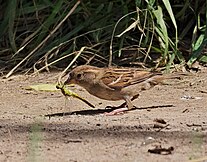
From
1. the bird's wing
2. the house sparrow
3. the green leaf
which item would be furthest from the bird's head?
the green leaf

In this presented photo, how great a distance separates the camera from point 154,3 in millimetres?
9852

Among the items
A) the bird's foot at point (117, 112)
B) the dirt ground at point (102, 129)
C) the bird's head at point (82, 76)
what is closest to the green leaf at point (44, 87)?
the dirt ground at point (102, 129)

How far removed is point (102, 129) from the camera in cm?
598

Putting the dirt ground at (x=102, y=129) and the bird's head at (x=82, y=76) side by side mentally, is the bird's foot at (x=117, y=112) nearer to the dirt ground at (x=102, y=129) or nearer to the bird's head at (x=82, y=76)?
the dirt ground at (x=102, y=129)

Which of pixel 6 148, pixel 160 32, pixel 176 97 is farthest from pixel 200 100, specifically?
pixel 6 148

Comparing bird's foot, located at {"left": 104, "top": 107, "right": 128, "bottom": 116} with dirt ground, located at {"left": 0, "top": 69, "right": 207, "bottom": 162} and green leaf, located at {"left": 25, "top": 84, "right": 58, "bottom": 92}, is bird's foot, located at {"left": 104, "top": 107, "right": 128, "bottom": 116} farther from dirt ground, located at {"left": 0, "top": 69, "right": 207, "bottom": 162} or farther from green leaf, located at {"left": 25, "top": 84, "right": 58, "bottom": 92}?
Answer: green leaf, located at {"left": 25, "top": 84, "right": 58, "bottom": 92}

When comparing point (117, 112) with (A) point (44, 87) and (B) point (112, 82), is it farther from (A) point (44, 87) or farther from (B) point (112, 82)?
(A) point (44, 87)

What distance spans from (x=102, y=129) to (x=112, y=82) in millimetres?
1509

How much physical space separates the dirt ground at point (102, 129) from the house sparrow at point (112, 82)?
18cm

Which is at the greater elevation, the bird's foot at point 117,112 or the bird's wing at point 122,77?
the bird's wing at point 122,77

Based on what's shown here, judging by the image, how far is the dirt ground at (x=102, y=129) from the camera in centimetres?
508

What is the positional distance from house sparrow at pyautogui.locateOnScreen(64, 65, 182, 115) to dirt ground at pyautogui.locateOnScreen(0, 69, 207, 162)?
0.18 meters

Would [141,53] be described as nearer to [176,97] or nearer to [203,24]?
[203,24]

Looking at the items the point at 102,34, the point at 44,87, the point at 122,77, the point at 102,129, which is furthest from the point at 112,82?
the point at 102,34
